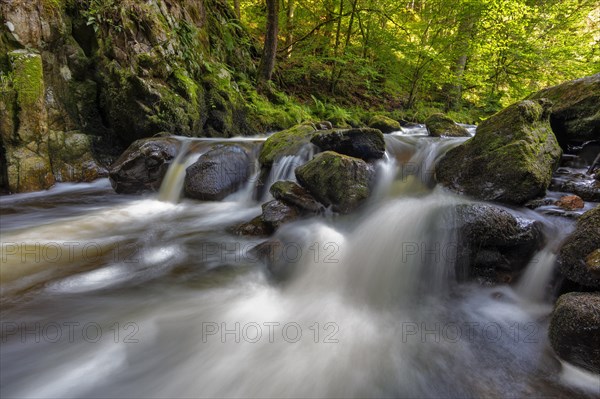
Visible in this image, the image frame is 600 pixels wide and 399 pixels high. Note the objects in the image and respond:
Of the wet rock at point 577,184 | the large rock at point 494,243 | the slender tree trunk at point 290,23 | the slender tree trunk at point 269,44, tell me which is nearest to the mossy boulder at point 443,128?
the wet rock at point 577,184

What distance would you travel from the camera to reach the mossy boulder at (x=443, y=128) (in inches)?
272

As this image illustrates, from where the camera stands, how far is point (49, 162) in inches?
221

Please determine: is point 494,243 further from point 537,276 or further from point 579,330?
point 579,330

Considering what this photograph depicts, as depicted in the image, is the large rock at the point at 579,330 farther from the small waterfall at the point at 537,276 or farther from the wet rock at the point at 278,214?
the wet rock at the point at 278,214

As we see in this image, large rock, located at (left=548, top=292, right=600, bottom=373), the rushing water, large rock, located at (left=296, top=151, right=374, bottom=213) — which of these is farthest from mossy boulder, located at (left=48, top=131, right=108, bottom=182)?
large rock, located at (left=548, top=292, right=600, bottom=373)

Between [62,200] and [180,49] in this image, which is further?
[180,49]

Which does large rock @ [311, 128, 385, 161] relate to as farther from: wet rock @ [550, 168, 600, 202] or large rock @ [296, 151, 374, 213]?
wet rock @ [550, 168, 600, 202]

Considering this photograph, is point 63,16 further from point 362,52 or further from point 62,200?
point 362,52

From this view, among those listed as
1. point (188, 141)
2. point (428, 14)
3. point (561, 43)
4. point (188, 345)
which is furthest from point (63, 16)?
point (561, 43)

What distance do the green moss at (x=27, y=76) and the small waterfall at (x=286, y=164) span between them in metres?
4.21

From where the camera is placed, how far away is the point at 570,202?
3.37m

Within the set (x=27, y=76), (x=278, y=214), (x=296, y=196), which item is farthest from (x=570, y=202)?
(x=27, y=76)

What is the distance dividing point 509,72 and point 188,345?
14036mm

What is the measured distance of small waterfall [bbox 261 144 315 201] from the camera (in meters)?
5.39
